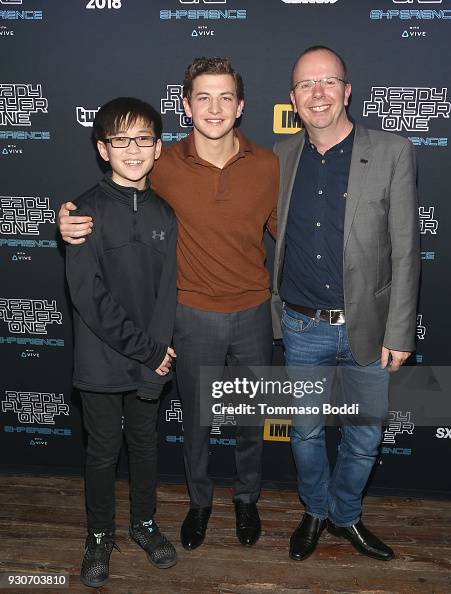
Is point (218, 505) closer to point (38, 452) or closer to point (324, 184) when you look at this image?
point (38, 452)

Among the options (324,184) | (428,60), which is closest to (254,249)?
(324,184)

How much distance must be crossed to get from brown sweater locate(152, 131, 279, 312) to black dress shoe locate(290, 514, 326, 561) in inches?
41.2

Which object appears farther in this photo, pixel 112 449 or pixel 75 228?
pixel 112 449

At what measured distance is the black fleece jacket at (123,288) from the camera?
2.15 metres

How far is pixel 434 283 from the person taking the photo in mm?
2816

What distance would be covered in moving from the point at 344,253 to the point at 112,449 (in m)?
1.19

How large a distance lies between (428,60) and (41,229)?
1944mm

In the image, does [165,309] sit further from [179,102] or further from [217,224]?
[179,102]

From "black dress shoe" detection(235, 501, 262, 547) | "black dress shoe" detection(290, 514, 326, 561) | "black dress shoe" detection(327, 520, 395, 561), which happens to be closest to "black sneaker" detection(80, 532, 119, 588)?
"black dress shoe" detection(235, 501, 262, 547)

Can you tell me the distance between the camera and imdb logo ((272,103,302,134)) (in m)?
2.69

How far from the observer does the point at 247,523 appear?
2.73 metres

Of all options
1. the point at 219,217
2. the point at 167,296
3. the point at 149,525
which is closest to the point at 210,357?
the point at 167,296

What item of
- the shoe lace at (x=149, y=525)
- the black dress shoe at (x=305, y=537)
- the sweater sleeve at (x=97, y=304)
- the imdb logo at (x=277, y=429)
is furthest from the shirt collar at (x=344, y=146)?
the shoe lace at (x=149, y=525)

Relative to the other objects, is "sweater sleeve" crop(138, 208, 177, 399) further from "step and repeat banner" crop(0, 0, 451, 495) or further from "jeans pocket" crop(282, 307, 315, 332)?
"step and repeat banner" crop(0, 0, 451, 495)
